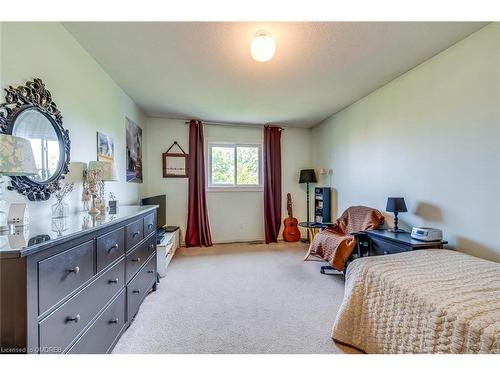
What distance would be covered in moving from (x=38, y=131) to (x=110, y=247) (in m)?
0.87

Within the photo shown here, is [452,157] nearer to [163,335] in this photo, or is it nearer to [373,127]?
[373,127]

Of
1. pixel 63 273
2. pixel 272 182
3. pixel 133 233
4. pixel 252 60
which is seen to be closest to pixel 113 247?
pixel 133 233

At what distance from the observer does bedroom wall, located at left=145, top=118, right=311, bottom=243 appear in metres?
4.27

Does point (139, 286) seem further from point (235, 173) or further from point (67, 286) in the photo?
point (235, 173)

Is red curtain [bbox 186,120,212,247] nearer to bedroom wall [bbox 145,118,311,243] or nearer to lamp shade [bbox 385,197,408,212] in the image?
bedroom wall [bbox 145,118,311,243]

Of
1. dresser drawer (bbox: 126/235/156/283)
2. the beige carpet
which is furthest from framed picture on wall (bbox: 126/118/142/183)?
the beige carpet

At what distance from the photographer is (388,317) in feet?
4.48

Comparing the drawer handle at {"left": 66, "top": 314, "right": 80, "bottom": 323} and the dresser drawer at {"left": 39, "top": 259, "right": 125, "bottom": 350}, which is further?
the drawer handle at {"left": 66, "top": 314, "right": 80, "bottom": 323}

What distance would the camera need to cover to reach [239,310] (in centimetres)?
211

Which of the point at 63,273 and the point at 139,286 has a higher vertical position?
the point at 63,273

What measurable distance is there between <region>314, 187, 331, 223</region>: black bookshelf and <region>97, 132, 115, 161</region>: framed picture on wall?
Result: 342 cm

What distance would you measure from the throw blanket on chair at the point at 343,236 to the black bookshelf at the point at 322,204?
32.8 inches
